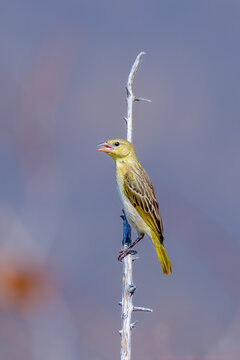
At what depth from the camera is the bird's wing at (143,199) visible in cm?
400

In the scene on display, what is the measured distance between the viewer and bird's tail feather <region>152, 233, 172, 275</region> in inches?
155

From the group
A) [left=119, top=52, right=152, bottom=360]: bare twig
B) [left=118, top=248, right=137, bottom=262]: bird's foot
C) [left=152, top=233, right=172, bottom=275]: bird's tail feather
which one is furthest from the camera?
[left=152, top=233, right=172, bottom=275]: bird's tail feather

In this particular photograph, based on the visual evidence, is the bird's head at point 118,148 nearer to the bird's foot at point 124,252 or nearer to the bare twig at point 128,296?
the bare twig at point 128,296

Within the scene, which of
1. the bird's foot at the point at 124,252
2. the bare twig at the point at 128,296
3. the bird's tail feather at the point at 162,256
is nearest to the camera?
the bare twig at the point at 128,296

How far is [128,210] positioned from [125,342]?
1376mm

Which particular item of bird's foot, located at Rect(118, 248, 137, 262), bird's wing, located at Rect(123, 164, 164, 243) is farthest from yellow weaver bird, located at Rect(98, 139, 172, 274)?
bird's foot, located at Rect(118, 248, 137, 262)

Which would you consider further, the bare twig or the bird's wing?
the bird's wing

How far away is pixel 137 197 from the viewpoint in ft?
13.3

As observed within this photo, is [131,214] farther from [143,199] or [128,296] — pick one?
[128,296]

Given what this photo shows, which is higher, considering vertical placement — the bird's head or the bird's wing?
the bird's head

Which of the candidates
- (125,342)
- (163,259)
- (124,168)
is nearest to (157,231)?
(163,259)

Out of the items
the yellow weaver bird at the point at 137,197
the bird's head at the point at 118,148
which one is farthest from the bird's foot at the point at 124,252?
the bird's head at the point at 118,148

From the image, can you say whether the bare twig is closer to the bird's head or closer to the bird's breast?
the bird's head

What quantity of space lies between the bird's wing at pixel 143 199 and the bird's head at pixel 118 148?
0.48ft
